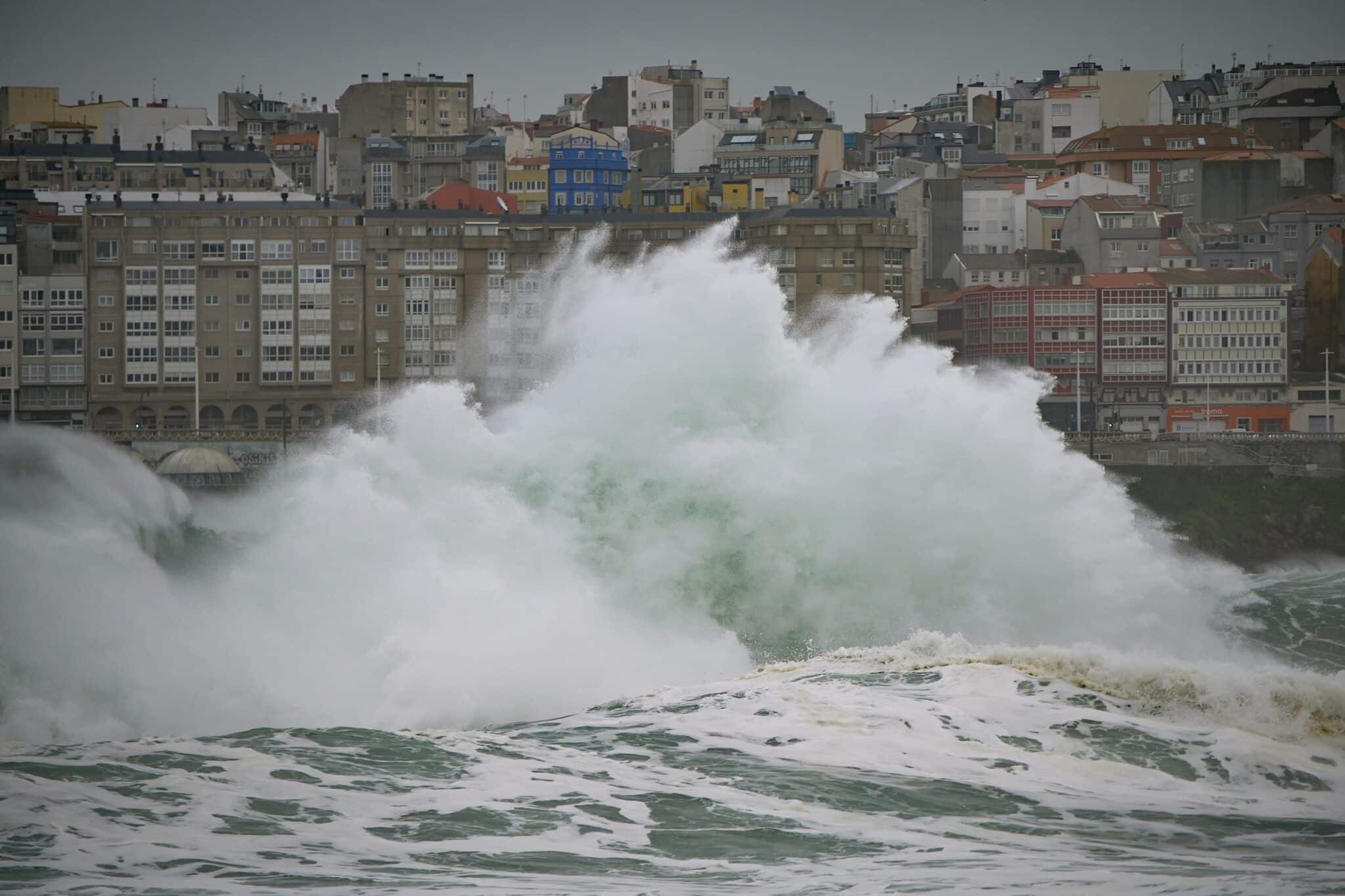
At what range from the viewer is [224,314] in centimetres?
8919

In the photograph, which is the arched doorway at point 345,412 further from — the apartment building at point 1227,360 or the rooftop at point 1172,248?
the rooftop at point 1172,248

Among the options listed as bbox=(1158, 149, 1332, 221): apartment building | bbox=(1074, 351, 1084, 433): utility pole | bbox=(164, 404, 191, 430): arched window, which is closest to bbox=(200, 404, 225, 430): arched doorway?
bbox=(164, 404, 191, 430): arched window

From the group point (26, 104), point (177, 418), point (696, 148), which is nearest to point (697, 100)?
point (696, 148)

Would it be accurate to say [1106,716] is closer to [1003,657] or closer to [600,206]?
[1003,657]

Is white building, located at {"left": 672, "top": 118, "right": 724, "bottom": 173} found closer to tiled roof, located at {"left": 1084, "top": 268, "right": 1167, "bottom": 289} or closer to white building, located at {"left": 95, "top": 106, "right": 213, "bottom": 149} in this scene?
white building, located at {"left": 95, "top": 106, "right": 213, "bottom": 149}

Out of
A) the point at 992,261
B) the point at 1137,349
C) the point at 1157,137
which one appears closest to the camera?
the point at 1137,349

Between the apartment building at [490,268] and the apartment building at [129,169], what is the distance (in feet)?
47.4

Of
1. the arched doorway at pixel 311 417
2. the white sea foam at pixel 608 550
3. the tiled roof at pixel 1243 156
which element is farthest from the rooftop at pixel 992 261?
the white sea foam at pixel 608 550

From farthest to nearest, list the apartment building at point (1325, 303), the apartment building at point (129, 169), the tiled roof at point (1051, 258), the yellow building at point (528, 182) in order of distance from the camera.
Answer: the yellow building at point (528, 182), the apartment building at point (129, 169), the tiled roof at point (1051, 258), the apartment building at point (1325, 303)

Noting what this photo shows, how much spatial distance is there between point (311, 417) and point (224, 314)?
19.5 ft

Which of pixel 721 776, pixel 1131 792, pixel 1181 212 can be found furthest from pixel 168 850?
pixel 1181 212

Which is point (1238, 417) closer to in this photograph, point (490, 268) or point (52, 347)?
point (490, 268)

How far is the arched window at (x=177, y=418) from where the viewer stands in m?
88.0

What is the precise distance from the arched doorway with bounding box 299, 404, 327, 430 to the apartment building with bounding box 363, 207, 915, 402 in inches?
103
